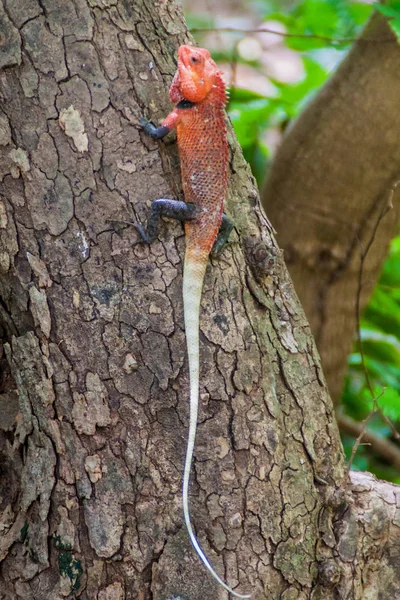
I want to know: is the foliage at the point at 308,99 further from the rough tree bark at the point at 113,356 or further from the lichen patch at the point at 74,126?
the lichen patch at the point at 74,126

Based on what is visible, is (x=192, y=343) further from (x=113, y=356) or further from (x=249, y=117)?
(x=249, y=117)

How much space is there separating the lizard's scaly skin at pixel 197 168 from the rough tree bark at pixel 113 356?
57mm

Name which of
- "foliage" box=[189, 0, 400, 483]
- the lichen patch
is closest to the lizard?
the lichen patch

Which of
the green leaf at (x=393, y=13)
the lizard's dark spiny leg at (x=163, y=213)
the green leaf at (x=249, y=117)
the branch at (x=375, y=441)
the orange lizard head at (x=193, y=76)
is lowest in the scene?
the branch at (x=375, y=441)

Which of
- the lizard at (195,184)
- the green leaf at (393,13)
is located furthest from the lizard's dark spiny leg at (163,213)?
the green leaf at (393,13)

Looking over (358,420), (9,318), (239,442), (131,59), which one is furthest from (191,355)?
(358,420)

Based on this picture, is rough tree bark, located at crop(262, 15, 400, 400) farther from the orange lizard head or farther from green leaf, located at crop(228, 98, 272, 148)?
the orange lizard head

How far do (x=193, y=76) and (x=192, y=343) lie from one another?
1095mm

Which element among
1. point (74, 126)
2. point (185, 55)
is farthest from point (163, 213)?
point (185, 55)

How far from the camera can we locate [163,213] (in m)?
2.39

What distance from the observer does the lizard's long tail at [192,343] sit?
2.28 m

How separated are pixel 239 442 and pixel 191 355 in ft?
1.28

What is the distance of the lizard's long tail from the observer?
2.28m

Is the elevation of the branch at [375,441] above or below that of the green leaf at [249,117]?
below
